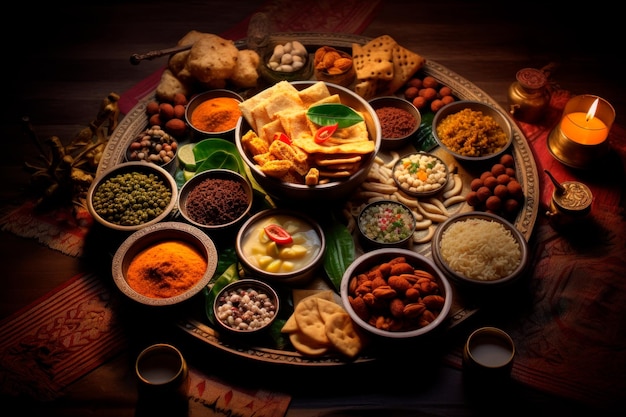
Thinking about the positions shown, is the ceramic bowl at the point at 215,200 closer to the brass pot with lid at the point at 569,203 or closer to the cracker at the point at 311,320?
the cracker at the point at 311,320

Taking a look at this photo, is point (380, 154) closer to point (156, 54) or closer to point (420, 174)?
point (420, 174)

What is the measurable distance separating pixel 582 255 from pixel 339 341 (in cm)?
177

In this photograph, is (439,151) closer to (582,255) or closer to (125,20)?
(582,255)

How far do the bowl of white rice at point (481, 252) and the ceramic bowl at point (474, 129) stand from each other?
0.60 m

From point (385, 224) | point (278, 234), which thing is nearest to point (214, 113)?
point (278, 234)

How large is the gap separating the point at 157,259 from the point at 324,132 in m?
1.34

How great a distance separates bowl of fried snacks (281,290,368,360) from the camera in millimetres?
3373

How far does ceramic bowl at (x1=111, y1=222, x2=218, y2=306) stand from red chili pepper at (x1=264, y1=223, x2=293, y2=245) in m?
0.36

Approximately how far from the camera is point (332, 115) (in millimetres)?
4008

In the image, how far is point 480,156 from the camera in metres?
4.26

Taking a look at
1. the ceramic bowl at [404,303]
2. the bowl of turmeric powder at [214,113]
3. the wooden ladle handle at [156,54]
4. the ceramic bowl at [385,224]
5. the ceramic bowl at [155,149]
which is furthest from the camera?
the wooden ladle handle at [156,54]

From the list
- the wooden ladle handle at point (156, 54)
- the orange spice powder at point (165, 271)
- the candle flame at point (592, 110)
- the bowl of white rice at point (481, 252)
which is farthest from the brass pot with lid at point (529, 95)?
the orange spice powder at point (165, 271)

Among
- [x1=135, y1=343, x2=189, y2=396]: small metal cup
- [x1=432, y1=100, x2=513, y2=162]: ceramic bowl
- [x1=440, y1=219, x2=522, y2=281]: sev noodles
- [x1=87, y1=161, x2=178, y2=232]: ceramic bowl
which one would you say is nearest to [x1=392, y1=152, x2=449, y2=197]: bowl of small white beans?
[x1=432, y1=100, x2=513, y2=162]: ceramic bowl

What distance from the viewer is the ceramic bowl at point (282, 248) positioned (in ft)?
12.0
